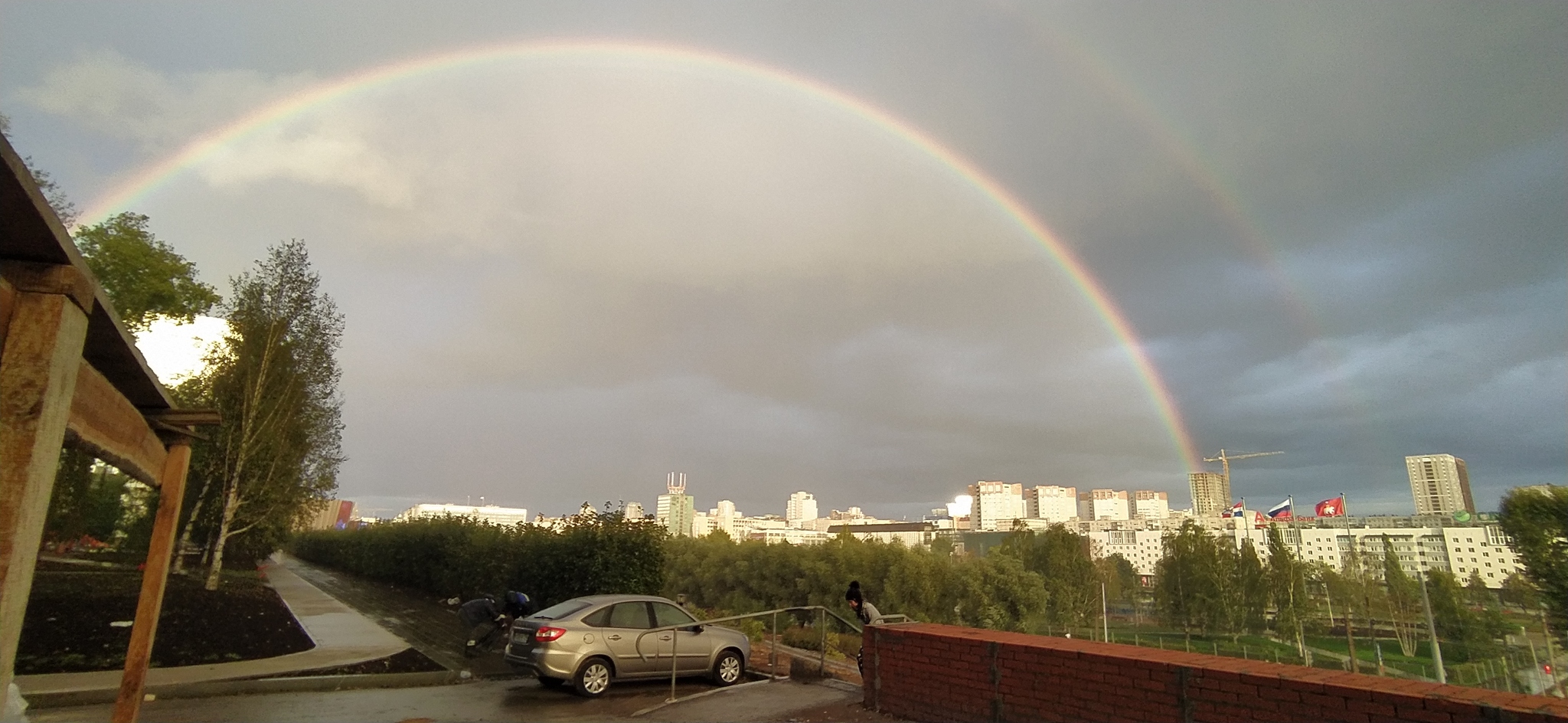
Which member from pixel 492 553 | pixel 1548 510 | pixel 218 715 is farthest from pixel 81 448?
pixel 1548 510

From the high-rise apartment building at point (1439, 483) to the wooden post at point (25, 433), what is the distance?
121 m

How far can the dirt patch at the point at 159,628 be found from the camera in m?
12.5

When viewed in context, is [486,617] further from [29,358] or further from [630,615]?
[29,358]

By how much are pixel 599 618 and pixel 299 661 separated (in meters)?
5.95

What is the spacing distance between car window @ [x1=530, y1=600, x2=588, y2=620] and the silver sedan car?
2 centimetres

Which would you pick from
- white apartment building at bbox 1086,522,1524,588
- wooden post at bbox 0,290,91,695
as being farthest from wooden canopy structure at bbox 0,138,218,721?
white apartment building at bbox 1086,522,1524,588

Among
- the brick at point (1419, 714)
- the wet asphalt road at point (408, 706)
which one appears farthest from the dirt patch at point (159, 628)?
the brick at point (1419, 714)

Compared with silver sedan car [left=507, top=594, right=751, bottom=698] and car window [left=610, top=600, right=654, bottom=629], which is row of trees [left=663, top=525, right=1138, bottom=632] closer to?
silver sedan car [left=507, top=594, right=751, bottom=698]

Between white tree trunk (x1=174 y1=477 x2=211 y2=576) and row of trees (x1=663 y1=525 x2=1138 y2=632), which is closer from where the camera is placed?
white tree trunk (x1=174 y1=477 x2=211 y2=576)

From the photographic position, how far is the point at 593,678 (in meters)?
11.1

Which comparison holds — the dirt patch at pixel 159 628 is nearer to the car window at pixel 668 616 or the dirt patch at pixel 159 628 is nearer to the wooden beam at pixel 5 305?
the car window at pixel 668 616

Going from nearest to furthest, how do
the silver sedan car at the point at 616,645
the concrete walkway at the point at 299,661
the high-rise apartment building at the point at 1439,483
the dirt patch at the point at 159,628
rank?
the concrete walkway at the point at 299,661, the silver sedan car at the point at 616,645, the dirt patch at the point at 159,628, the high-rise apartment building at the point at 1439,483

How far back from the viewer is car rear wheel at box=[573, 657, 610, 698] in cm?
1093

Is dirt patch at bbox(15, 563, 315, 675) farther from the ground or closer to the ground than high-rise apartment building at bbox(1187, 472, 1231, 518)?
closer to the ground
